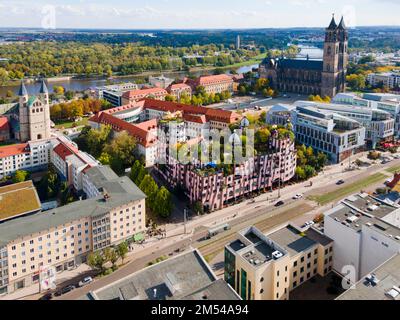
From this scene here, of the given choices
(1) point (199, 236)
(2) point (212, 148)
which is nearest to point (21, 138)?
(2) point (212, 148)

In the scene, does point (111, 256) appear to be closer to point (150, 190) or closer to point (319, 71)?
point (150, 190)

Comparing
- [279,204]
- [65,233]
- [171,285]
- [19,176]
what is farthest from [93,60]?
[171,285]

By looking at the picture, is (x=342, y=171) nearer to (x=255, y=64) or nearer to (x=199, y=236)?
(x=199, y=236)

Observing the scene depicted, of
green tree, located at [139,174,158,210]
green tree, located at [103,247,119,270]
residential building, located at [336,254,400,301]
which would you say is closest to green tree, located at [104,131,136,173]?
green tree, located at [139,174,158,210]

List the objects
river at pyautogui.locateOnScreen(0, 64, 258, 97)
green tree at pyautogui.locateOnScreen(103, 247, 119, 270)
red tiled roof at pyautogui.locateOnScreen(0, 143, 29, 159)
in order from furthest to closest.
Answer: river at pyautogui.locateOnScreen(0, 64, 258, 97) → red tiled roof at pyautogui.locateOnScreen(0, 143, 29, 159) → green tree at pyautogui.locateOnScreen(103, 247, 119, 270)

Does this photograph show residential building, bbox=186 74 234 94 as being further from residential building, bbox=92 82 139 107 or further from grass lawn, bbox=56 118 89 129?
grass lawn, bbox=56 118 89 129

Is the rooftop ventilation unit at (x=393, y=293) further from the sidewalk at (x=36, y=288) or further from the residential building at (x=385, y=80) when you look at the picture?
the residential building at (x=385, y=80)
